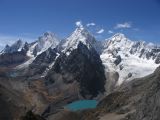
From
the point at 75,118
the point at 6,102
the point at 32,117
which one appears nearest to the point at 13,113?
the point at 6,102

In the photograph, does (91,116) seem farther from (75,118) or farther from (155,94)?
(155,94)

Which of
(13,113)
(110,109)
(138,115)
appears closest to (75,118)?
(110,109)

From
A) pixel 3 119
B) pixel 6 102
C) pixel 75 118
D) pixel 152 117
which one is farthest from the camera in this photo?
pixel 6 102

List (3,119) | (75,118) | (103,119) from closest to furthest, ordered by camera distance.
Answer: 1. (103,119)
2. (3,119)
3. (75,118)

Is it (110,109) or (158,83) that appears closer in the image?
(158,83)

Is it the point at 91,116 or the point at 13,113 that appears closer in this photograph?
the point at 91,116

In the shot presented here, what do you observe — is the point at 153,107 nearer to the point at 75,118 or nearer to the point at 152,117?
the point at 152,117

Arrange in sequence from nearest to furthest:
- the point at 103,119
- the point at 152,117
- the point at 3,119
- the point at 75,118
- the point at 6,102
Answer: the point at 152,117
the point at 103,119
the point at 3,119
the point at 75,118
the point at 6,102

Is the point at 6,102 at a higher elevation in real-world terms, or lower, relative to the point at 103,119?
higher

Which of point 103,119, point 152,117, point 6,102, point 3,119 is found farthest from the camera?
point 6,102
